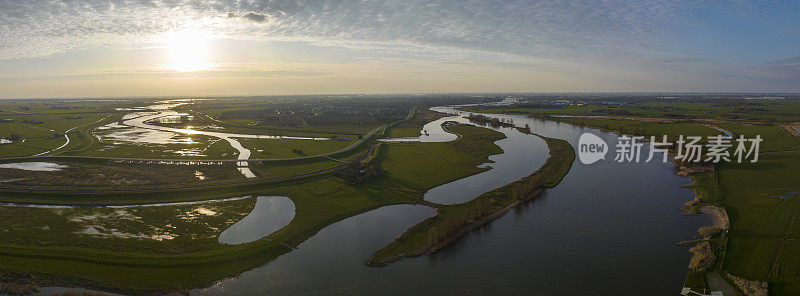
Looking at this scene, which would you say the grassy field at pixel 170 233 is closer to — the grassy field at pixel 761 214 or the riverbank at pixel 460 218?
the riverbank at pixel 460 218

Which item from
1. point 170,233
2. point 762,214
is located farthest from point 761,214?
point 170,233

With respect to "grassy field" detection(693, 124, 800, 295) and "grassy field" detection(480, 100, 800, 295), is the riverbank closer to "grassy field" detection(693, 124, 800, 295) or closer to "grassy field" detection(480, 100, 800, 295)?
"grassy field" detection(480, 100, 800, 295)

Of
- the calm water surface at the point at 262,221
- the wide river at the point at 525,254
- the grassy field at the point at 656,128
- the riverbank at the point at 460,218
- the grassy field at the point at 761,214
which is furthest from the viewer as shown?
the grassy field at the point at 656,128

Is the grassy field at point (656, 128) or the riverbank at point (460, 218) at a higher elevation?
the grassy field at point (656, 128)

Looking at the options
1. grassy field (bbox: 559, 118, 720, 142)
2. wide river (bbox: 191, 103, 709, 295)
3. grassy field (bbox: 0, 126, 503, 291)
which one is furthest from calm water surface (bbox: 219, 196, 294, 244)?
grassy field (bbox: 559, 118, 720, 142)

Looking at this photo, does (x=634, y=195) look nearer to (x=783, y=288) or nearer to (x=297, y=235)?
(x=783, y=288)

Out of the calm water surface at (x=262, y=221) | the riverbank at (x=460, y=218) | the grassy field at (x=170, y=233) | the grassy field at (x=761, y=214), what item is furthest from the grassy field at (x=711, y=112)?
the calm water surface at (x=262, y=221)
